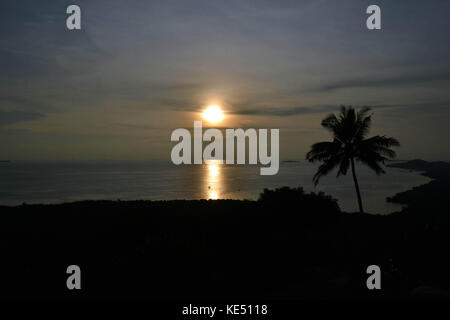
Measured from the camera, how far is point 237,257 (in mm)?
10672

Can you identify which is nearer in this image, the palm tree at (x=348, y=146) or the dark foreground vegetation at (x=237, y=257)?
the dark foreground vegetation at (x=237, y=257)

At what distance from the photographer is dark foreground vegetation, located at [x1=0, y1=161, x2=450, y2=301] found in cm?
898

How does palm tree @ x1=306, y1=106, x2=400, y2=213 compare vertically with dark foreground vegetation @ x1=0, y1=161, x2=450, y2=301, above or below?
above

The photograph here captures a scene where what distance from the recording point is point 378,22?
13125mm

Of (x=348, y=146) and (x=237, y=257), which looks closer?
(x=237, y=257)

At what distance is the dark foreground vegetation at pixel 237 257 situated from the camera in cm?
898

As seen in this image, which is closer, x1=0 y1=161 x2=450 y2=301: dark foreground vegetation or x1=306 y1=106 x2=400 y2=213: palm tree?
x1=0 y1=161 x2=450 y2=301: dark foreground vegetation

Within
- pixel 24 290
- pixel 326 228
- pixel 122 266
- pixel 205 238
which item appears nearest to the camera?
pixel 24 290

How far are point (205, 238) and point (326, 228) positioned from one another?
5.67 metres

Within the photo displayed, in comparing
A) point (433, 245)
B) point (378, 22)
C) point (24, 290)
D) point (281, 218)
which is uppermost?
point (378, 22)

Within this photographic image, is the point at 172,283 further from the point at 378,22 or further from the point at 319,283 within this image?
the point at 378,22

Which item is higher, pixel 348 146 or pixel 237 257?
pixel 348 146
